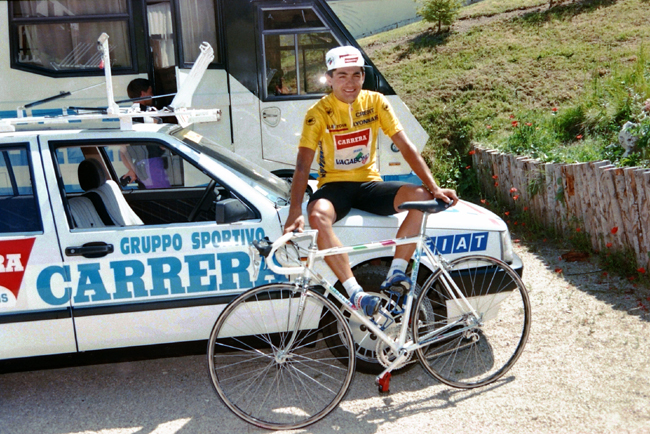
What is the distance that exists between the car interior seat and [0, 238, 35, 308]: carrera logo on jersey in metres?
0.36

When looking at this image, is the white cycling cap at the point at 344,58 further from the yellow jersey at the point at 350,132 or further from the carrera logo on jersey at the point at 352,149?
the carrera logo on jersey at the point at 352,149

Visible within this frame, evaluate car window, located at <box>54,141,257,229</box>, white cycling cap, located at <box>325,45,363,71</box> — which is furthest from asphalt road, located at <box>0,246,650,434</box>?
white cycling cap, located at <box>325,45,363,71</box>

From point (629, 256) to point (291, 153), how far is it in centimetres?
391

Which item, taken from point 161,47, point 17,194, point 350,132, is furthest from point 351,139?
point 161,47

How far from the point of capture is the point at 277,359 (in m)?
3.90

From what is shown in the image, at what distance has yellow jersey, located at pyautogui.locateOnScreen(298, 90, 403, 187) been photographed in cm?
427

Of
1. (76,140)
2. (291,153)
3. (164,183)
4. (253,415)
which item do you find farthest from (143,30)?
(253,415)

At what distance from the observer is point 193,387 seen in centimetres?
444

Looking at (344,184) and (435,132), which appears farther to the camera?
(435,132)

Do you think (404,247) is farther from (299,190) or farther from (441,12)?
(441,12)

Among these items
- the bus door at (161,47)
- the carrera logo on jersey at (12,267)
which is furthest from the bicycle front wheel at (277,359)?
the bus door at (161,47)

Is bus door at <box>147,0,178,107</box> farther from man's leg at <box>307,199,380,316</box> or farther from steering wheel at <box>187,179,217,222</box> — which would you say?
man's leg at <box>307,199,380,316</box>

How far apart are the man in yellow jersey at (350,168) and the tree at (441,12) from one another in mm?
15723

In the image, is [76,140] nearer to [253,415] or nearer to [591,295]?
[253,415]
